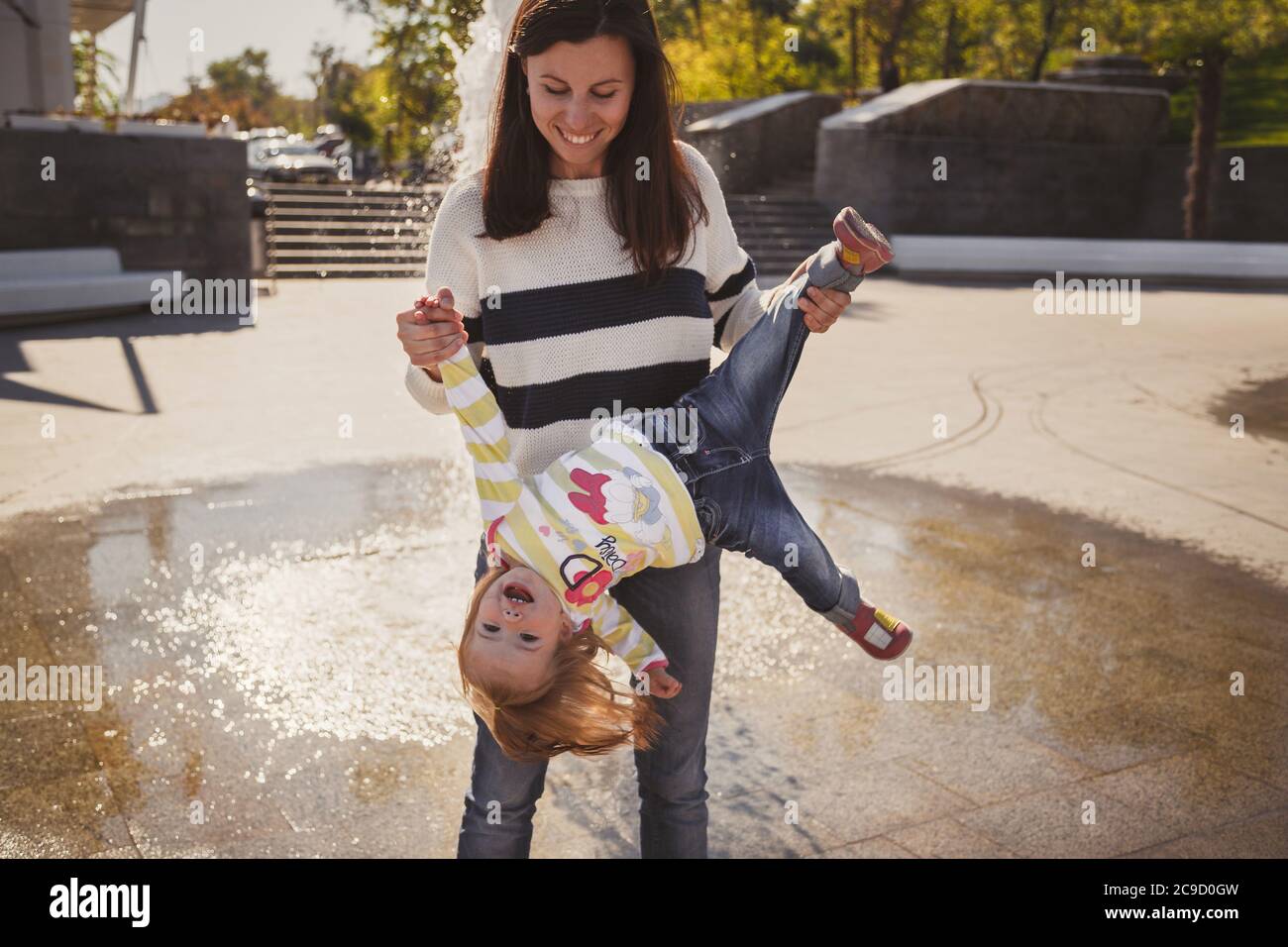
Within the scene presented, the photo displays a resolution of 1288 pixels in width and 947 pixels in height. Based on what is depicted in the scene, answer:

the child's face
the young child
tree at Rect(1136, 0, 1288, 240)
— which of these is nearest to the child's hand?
the young child

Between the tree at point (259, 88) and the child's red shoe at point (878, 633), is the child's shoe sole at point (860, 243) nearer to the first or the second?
the child's red shoe at point (878, 633)

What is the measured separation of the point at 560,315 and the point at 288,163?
117ft

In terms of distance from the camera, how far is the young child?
2.34m

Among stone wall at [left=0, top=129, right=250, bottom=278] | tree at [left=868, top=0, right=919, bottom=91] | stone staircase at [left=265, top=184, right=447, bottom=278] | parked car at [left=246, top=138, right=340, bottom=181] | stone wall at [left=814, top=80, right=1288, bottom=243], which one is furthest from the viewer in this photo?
parked car at [left=246, top=138, right=340, bottom=181]

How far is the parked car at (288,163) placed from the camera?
1299 inches

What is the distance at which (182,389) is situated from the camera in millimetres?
9492

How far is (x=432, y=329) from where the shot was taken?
2.24m

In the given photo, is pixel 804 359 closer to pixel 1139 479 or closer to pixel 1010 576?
pixel 1139 479

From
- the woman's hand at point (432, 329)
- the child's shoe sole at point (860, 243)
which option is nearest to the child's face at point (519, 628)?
the woman's hand at point (432, 329)

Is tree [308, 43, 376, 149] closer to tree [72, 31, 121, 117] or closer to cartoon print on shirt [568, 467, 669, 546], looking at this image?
tree [72, 31, 121, 117]

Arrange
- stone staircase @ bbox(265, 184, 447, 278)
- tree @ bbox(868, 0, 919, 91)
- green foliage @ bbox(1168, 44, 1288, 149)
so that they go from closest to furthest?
1. stone staircase @ bbox(265, 184, 447, 278)
2. green foliage @ bbox(1168, 44, 1288, 149)
3. tree @ bbox(868, 0, 919, 91)

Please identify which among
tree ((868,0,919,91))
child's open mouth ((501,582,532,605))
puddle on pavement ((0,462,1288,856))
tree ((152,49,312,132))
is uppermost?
tree ((152,49,312,132))

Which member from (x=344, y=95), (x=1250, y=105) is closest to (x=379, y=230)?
(x=1250, y=105)

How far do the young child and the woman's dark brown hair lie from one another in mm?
262
